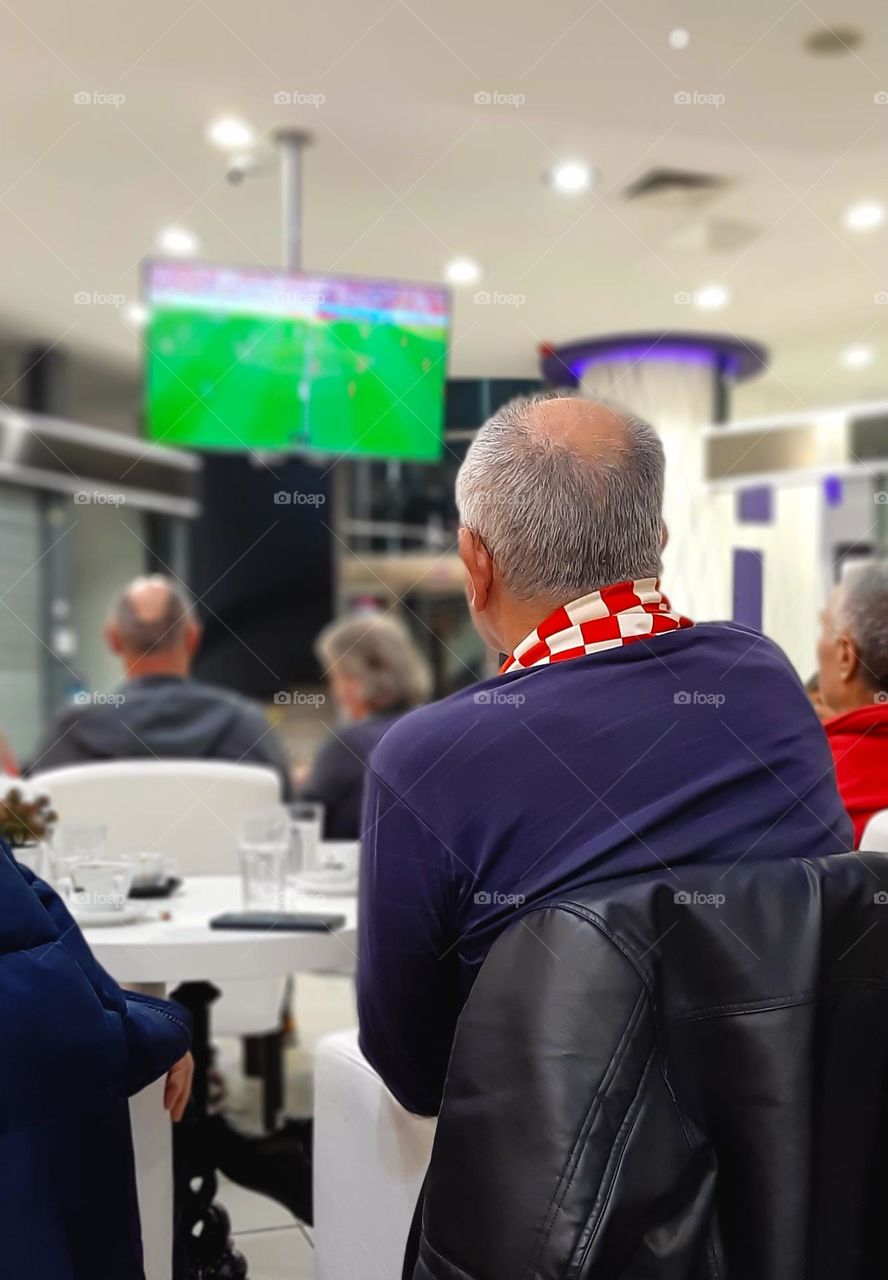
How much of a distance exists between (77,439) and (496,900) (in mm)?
6274

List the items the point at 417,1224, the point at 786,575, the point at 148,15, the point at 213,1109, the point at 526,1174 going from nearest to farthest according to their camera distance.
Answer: the point at 526,1174, the point at 417,1224, the point at 786,575, the point at 213,1109, the point at 148,15

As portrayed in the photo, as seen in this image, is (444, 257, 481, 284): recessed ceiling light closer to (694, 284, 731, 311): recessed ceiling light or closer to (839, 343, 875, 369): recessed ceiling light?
(694, 284, 731, 311): recessed ceiling light

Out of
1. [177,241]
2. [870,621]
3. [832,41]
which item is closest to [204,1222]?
[870,621]

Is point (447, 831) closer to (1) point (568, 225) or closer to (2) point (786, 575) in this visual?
(2) point (786, 575)

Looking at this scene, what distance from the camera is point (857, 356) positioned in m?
6.98

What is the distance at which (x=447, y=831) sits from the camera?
120 centimetres

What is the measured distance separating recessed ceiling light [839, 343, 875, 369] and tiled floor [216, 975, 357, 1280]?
4.69 meters

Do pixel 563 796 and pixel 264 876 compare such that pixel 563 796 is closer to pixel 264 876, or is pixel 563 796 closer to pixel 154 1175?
pixel 154 1175

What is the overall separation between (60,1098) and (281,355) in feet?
10.7

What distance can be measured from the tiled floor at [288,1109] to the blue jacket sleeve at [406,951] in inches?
37.8

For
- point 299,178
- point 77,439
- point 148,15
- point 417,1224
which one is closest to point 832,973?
point 417,1224

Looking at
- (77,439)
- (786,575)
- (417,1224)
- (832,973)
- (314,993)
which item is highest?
(77,439)

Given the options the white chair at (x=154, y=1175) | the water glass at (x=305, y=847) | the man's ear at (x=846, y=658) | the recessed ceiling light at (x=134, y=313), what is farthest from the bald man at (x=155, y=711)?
the recessed ceiling light at (x=134, y=313)

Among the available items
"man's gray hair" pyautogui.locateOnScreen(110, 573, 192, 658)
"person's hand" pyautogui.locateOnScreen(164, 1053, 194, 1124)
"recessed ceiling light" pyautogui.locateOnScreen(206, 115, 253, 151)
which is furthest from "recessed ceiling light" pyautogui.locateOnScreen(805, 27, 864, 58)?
"person's hand" pyautogui.locateOnScreen(164, 1053, 194, 1124)
